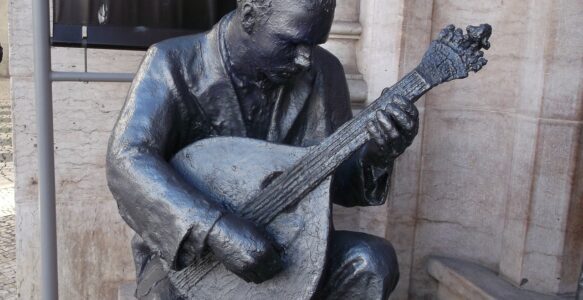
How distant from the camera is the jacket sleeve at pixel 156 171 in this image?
154 centimetres

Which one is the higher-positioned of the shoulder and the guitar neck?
the shoulder

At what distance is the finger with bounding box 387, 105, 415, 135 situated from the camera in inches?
61.1

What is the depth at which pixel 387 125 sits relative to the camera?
1558 mm

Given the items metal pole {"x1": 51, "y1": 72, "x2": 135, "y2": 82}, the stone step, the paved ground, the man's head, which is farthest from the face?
the paved ground

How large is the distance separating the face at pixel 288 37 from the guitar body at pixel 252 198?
8.7 inches

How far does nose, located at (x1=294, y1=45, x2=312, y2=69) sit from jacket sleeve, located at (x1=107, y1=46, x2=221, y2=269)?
1.16 ft

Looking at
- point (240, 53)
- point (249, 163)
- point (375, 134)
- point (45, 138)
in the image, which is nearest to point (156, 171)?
point (249, 163)

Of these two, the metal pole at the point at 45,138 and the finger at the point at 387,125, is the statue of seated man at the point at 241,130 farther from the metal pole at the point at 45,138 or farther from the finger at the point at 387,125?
the metal pole at the point at 45,138

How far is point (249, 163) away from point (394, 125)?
41 cm

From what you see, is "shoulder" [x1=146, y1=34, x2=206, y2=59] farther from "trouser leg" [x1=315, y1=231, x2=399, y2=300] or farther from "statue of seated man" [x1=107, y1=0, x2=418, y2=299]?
"trouser leg" [x1=315, y1=231, x2=399, y2=300]

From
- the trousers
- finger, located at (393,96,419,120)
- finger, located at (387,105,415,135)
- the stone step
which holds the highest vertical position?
finger, located at (393,96,419,120)

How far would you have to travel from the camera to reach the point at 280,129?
188 centimetres

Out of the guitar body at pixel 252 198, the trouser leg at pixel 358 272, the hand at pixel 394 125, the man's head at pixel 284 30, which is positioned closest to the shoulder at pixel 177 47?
the man's head at pixel 284 30

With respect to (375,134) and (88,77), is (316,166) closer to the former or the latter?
(375,134)
